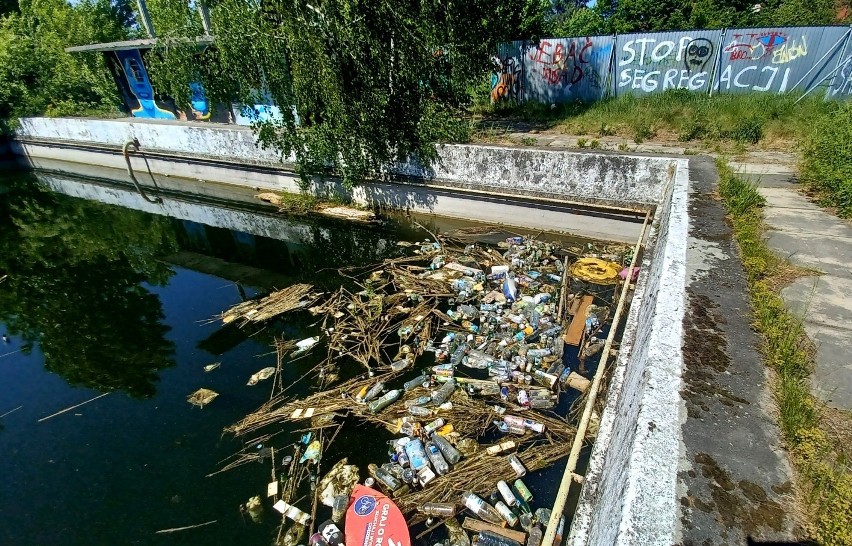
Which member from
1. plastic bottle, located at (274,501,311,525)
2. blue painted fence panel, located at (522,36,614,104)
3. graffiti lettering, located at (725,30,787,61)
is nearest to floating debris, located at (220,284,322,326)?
plastic bottle, located at (274,501,311,525)

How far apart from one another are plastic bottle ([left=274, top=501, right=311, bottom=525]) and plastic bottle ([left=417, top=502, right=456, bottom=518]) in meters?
0.97

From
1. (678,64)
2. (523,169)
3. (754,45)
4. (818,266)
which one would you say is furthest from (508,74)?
(818,266)

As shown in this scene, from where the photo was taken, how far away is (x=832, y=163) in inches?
211

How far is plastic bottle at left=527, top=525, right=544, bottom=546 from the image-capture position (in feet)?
10.1

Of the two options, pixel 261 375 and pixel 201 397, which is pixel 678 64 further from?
pixel 201 397

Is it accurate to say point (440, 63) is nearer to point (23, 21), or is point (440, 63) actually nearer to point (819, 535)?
point (819, 535)

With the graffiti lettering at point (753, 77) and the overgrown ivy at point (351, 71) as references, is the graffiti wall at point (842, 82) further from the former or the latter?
the overgrown ivy at point (351, 71)

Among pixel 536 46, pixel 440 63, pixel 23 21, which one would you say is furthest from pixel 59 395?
pixel 23 21

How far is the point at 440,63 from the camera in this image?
9.52 meters

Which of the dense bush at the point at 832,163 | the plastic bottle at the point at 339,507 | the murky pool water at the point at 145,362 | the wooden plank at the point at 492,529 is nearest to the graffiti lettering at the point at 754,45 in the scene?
the dense bush at the point at 832,163

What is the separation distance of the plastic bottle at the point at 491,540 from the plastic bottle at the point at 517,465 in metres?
0.57

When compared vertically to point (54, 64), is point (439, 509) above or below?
below

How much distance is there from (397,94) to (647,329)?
300 inches

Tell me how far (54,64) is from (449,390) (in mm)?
23932
